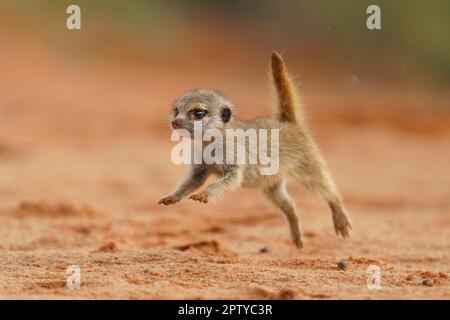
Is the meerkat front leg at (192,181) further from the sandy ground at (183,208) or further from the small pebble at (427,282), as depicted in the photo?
the small pebble at (427,282)

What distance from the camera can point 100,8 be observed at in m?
31.8

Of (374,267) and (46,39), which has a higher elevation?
(46,39)

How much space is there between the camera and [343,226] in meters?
8.95

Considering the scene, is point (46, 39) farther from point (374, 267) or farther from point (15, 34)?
point (374, 267)

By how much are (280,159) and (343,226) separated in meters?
1.11

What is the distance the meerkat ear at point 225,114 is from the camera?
8044mm

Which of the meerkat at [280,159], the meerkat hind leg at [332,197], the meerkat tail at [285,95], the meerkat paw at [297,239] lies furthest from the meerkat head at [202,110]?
the meerkat paw at [297,239]

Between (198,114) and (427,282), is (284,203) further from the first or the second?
(427,282)

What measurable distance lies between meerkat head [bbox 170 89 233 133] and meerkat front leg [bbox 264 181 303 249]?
114 cm

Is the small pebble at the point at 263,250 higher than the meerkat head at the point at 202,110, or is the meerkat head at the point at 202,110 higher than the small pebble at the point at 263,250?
the meerkat head at the point at 202,110

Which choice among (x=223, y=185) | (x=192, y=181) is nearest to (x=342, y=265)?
(x=223, y=185)

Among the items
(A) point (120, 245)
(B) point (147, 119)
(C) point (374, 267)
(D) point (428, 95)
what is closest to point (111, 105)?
(B) point (147, 119)

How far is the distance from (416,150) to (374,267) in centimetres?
1099

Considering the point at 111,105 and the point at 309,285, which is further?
the point at 111,105
